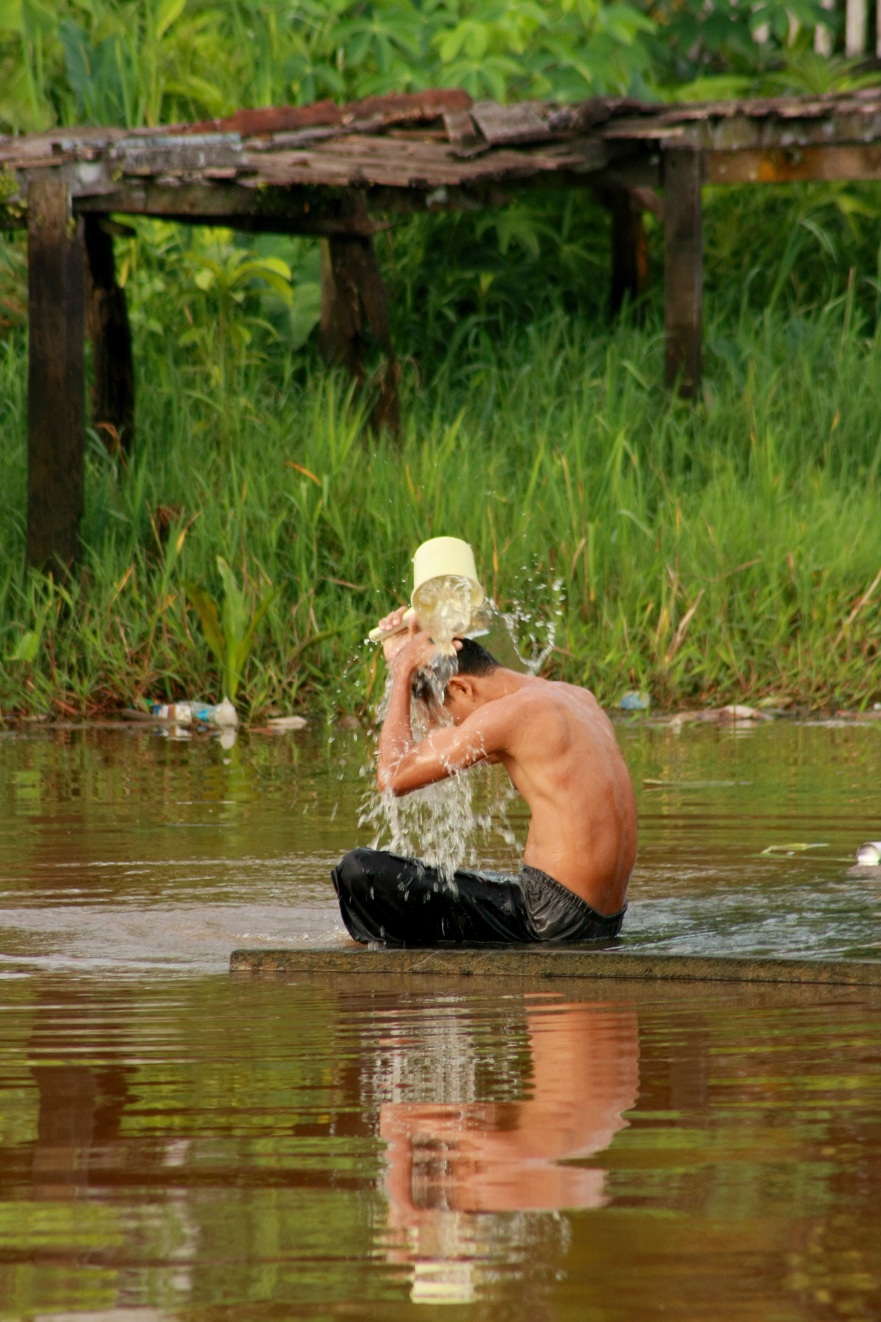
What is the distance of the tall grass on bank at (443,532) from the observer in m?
11.4

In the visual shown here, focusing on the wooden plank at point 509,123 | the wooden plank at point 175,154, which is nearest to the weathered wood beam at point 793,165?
the wooden plank at point 509,123

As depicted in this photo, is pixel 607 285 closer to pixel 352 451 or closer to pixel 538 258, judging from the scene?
pixel 538 258

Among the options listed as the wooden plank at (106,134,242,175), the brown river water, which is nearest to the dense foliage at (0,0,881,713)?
the wooden plank at (106,134,242,175)

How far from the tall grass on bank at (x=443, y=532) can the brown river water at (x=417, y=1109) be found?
348cm

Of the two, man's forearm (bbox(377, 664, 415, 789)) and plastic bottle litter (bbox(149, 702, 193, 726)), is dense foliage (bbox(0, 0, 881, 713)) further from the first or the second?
man's forearm (bbox(377, 664, 415, 789))

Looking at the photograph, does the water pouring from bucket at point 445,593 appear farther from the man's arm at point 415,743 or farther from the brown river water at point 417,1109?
the brown river water at point 417,1109

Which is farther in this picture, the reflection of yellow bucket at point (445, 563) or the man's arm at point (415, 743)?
the reflection of yellow bucket at point (445, 563)

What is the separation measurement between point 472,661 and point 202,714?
517cm

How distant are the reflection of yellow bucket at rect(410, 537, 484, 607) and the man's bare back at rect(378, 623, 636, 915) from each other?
176mm

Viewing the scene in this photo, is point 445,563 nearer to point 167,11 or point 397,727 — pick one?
point 397,727

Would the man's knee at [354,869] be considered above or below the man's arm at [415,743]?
below

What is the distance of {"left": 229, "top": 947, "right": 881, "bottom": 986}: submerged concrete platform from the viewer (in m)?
5.36

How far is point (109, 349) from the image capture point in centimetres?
1325

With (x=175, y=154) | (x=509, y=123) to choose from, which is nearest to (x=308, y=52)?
(x=509, y=123)
